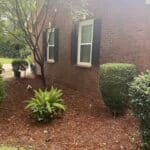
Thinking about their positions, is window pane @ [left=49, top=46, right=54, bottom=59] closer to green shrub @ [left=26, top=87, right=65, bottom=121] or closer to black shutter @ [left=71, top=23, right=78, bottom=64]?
black shutter @ [left=71, top=23, right=78, bottom=64]

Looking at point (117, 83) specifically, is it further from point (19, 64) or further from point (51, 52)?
point (19, 64)

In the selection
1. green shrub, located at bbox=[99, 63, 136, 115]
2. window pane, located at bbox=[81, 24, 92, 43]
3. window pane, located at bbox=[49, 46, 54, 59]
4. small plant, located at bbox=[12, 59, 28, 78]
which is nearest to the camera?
green shrub, located at bbox=[99, 63, 136, 115]

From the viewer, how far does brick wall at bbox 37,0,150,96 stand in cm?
790

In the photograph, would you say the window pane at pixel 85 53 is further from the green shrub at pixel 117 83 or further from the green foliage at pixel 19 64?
the green foliage at pixel 19 64

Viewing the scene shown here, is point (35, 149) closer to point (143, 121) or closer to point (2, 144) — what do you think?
point (2, 144)

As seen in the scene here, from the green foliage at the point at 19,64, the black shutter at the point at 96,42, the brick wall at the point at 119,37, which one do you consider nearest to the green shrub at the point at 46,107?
the brick wall at the point at 119,37

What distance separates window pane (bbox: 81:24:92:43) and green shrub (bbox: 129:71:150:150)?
542 cm

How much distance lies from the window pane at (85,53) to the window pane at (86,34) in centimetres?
21

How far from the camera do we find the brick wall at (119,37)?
7.90 metres

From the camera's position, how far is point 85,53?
10.6 metres

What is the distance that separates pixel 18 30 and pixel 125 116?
5.38 m

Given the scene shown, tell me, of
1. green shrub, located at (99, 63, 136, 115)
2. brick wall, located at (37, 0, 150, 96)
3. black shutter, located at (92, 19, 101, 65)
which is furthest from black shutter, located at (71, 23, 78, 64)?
green shrub, located at (99, 63, 136, 115)

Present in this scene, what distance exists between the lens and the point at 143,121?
4.83 metres

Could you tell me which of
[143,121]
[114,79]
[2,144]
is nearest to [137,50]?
[114,79]
